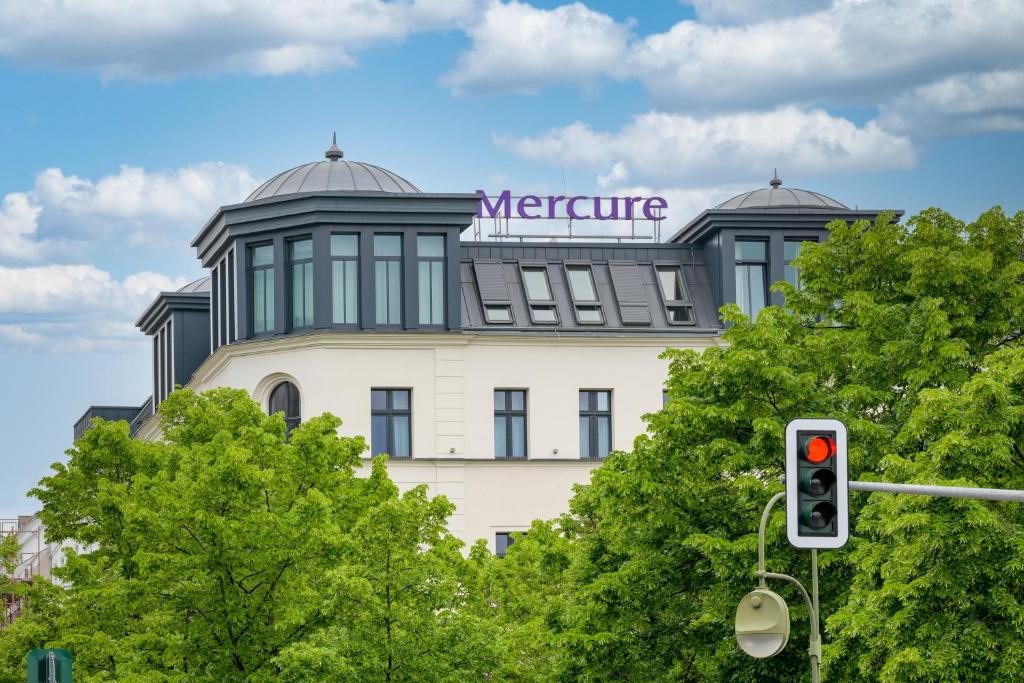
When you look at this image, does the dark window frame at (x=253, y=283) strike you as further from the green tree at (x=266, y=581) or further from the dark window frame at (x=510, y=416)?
the green tree at (x=266, y=581)

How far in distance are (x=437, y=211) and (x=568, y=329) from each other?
6.30 m

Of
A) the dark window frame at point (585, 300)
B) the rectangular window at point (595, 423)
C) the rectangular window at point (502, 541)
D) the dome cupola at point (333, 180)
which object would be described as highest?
the dome cupola at point (333, 180)

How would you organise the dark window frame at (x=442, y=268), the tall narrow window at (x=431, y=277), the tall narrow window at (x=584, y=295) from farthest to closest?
A: the tall narrow window at (x=584, y=295) → the tall narrow window at (x=431, y=277) → the dark window frame at (x=442, y=268)

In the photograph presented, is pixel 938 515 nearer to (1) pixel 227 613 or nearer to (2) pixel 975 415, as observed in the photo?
(2) pixel 975 415

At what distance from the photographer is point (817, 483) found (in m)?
18.2

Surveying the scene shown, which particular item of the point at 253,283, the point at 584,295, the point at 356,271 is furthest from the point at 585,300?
the point at 253,283

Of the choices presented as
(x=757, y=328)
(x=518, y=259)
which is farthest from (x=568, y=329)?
(x=757, y=328)

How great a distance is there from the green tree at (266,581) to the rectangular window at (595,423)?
22930 millimetres

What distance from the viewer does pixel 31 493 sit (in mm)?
46875

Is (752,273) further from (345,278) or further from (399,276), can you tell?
(345,278)

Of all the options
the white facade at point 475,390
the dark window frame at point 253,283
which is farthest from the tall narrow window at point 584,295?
the dark window frame at point 253,283

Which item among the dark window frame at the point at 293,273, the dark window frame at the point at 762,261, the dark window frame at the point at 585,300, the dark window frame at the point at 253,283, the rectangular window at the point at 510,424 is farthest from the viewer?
the dark window frame at the point at 762,261

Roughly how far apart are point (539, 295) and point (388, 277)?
6.09m

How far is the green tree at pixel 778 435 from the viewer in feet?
122
